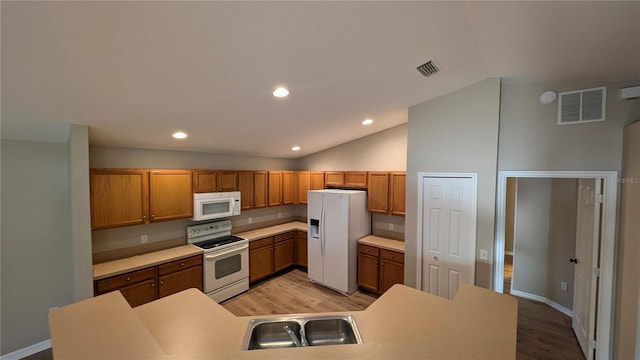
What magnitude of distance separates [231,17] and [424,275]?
3481mm

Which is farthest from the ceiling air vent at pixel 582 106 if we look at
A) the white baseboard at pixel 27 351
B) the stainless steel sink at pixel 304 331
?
the white baseboard at pixel 27 351

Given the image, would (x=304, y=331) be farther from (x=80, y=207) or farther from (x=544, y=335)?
(x=544, y=335)

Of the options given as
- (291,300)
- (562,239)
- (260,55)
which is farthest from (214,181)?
(562,239)

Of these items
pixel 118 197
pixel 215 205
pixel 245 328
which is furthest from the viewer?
pixel 215 205

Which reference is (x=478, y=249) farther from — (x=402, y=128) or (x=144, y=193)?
(x=144, y=193)

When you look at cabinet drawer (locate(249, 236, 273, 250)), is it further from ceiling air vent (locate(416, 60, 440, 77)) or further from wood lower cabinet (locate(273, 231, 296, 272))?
ceiling air vent (locate(416, 60, 440, 77))

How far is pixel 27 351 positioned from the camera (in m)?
2.72

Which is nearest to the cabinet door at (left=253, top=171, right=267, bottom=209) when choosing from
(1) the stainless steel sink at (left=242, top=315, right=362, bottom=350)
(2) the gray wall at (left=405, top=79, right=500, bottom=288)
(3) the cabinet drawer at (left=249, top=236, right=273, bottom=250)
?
(3) the cabinet drawer at (left=249, top=236, right=273, bottom=250)

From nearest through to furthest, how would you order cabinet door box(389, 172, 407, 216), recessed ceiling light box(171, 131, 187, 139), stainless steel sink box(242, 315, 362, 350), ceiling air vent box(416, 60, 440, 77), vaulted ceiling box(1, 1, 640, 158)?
vaulted ceiling box(1, 1, 640, 158) < stainless steel sink box(242, 315, 362, 350) < ceiling air vent box(416, 60, 440, 77) < recessed ceiling light box(171, 131, 187, 139) < cabinet door box(389, 172, 407, 216)

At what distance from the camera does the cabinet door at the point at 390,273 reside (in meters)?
3.81

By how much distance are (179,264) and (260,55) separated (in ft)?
10.0

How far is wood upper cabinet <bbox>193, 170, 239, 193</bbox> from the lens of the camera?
12.6ft

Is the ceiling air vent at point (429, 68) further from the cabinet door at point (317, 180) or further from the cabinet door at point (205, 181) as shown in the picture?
the cabinet door at point (205, 181)

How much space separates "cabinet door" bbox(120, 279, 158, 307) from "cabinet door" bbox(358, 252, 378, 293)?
9.73 feet
